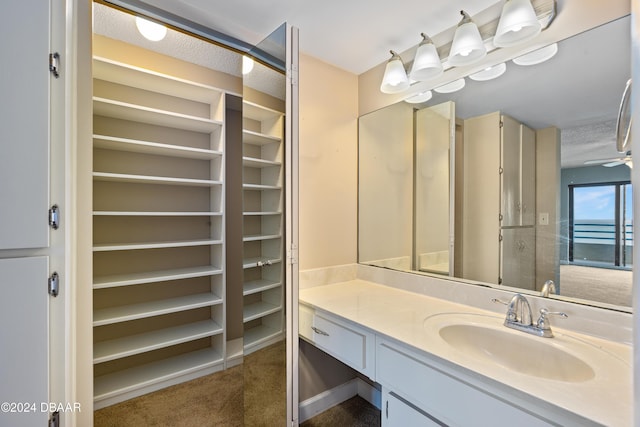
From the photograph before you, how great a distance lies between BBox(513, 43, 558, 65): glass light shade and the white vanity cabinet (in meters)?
1.47

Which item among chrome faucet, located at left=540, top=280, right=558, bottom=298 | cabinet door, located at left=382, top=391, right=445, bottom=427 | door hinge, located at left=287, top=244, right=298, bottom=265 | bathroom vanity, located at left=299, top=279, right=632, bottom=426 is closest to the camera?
bathroom vanity, located at left=299, top=279, right=632, bottom=426

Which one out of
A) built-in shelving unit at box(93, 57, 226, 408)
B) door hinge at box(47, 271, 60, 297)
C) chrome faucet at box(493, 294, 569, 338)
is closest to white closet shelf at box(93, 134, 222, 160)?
built-in shelving unit at box(93, 57, 226, 408)

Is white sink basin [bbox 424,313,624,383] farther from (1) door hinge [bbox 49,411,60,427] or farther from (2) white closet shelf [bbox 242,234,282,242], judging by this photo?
(1) door hinge [bbox 49,411,60,427]

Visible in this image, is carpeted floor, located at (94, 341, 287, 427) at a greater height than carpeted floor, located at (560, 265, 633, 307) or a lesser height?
lesser

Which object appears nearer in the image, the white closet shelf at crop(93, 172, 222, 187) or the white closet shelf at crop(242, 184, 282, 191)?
the white closet shelf at crop(242, 184, 282, 191)

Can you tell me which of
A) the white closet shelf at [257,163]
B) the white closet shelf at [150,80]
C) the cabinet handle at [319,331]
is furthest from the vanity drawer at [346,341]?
the white closet shelf at [150,80]

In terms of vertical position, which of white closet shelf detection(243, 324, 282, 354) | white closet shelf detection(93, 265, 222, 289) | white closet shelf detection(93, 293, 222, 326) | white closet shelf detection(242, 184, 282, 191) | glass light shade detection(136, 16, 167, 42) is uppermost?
glass light shade detection(136, 16, 167, 42)

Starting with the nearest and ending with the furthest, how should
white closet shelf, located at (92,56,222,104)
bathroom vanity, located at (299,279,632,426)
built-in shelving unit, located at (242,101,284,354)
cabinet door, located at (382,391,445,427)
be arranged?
bathroom vanity, located at (299,279,632,426), cabinet door, located at (382,391,445,427), built-in shelving unit, located at (242,101,284,354), white closet shelf, located at (92,56,222,104)

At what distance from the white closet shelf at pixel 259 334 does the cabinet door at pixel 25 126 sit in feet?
3.31

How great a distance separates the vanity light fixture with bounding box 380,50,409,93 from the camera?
1.83 m

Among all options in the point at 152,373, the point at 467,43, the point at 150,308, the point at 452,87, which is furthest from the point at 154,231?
the point at 467,43

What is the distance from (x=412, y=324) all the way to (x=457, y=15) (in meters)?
1.61

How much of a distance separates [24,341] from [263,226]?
100 cm

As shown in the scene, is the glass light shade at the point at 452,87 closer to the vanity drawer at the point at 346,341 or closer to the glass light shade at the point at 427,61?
the glass light shade at the point at 427,61
